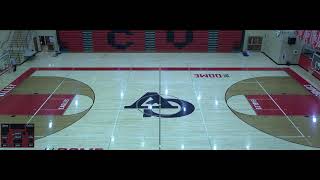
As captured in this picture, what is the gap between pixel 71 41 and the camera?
1986 cm

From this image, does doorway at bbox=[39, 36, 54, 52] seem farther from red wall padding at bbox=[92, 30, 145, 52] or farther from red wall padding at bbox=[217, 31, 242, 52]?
red wall padding at bbox=[217, 31, 242, 52]

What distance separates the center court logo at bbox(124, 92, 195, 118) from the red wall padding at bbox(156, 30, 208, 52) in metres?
8.17

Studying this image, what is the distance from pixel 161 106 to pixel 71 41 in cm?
1111

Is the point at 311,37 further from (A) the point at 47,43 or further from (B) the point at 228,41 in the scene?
(A) the point at 47,43

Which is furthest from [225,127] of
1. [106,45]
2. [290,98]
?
[106,45]

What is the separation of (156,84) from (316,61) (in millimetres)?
8281

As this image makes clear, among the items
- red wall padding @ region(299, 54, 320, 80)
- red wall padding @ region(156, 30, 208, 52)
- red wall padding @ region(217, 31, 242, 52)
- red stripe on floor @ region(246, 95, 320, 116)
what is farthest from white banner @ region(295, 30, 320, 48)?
red wall padding @ region(156, 30, 208, 52)

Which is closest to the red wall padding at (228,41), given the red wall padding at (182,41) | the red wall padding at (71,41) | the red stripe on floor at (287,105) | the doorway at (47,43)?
the red wall padding at (182,41)

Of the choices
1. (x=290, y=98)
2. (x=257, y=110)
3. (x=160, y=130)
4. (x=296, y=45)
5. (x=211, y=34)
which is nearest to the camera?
(x=160, y=130)

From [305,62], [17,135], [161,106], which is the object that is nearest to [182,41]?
[305,62]

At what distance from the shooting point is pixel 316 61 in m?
14.8

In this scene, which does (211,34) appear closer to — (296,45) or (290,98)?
(296,45)

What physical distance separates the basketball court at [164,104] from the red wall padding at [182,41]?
229cm
